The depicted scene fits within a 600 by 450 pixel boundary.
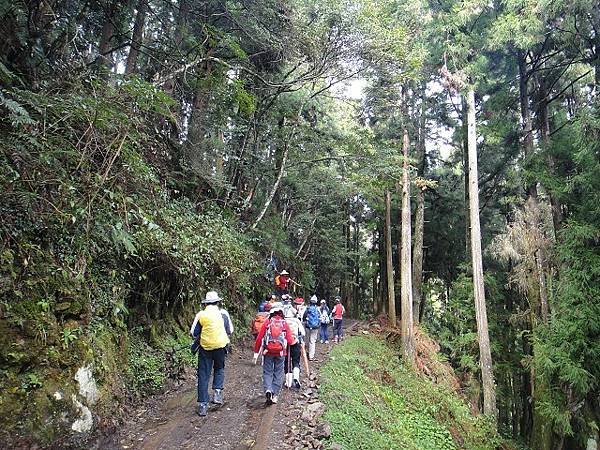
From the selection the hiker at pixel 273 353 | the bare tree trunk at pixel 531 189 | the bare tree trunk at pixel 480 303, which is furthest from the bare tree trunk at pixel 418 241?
the hiker at pixel 273 353

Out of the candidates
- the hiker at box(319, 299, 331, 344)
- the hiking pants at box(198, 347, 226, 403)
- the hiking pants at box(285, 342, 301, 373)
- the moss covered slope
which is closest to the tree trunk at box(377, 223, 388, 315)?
the hiker at box(319, 299, 331, 344)

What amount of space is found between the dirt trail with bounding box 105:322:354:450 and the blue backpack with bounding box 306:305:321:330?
4.12m

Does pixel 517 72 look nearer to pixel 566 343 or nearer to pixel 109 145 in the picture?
pixel 566 343

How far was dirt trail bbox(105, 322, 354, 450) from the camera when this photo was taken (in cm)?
587

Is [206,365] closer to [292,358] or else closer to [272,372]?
[272,372]

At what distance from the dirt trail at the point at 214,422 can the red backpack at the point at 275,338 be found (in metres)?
0.96

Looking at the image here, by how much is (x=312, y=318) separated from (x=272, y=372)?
5886mm

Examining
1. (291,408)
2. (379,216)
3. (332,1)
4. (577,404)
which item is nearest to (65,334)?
(291,408)

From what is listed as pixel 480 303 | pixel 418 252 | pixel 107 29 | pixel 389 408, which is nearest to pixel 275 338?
pixel 389 408

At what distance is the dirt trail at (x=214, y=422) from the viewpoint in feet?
19.3

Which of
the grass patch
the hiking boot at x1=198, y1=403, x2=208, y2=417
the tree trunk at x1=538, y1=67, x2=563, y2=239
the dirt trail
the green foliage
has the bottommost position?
the grass patch

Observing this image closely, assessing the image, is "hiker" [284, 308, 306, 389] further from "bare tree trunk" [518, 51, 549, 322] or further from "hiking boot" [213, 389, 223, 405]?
"bare tree trunk" [518, 51, 549, 322]

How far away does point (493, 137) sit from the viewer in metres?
15.0

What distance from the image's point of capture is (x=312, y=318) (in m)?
13.2
